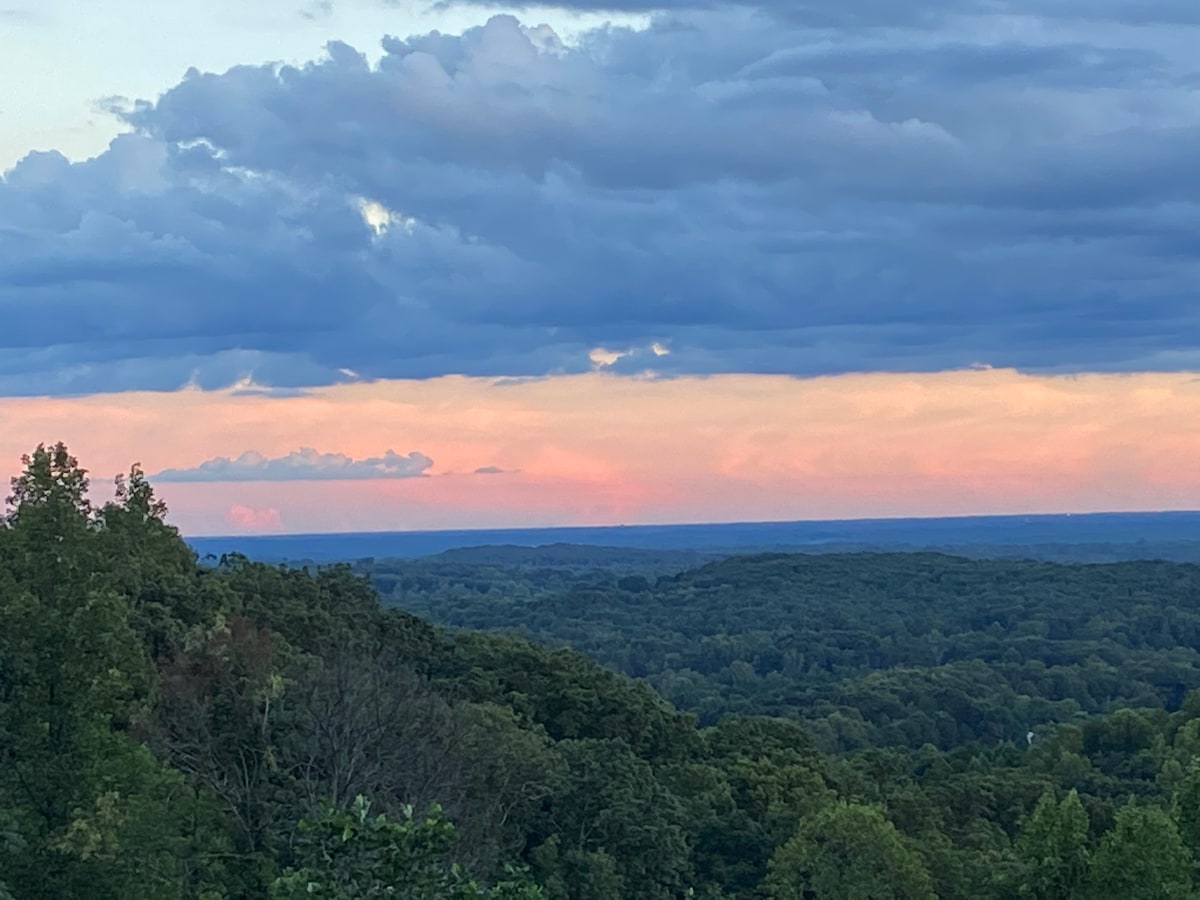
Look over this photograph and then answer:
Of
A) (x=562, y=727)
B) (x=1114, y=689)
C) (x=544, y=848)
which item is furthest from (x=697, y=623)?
(x=544, y=848)

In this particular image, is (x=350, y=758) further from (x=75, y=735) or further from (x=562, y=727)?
(x=562, y=727)

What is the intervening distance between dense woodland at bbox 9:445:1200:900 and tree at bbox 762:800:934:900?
0.23 feet

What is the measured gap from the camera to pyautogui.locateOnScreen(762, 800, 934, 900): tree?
37.8 metres

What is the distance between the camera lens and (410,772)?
91.9ft

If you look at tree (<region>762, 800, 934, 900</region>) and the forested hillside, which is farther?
the forested hillside

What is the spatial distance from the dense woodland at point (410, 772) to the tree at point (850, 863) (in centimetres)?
7

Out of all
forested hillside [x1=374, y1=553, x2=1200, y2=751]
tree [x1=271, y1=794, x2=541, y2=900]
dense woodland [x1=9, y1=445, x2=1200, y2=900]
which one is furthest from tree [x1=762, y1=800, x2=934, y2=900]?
forested hillside [x1=374, y1=553, x2=1200, y2=751]

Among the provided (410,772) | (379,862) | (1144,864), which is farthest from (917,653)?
(379,862)

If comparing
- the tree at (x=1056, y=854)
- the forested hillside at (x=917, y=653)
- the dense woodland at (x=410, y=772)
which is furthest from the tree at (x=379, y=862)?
the forested hillside at (x=917, y=653)

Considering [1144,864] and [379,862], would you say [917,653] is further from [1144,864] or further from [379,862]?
[379,862]

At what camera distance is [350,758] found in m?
27.1

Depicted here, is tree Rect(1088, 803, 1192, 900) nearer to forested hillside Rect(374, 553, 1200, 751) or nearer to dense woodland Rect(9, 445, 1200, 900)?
dense woodland Rect(9, 445, 1200, 900)

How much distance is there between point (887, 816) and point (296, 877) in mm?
39126

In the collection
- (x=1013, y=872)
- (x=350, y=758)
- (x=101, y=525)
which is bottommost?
(x=1013, y=872)
